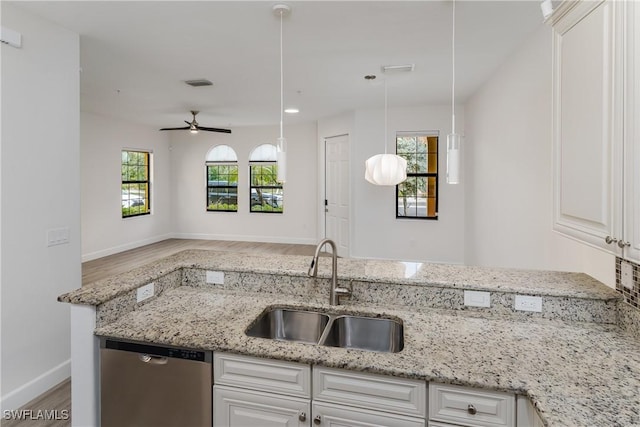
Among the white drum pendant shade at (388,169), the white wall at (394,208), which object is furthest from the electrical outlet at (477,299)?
the white wall at (394,208)

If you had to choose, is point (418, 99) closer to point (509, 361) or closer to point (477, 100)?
point (477, 100)

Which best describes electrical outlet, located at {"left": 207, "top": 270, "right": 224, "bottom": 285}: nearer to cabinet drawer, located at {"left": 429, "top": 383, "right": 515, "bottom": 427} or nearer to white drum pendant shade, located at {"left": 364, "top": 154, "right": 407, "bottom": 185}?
cabinet drawer, located at {"left": 429, "top": 383, "right": 515, "bottom": 427}

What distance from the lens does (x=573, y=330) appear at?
5.18 ft

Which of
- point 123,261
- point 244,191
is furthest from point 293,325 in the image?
point 244,191

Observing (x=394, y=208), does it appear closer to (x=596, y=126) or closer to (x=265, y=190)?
(x=265, y=190)

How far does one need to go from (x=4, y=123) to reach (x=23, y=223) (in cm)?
66

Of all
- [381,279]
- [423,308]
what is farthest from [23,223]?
[423,308]

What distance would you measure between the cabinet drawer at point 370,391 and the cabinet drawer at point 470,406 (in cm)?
4

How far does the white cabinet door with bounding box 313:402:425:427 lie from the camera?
4.23 ft

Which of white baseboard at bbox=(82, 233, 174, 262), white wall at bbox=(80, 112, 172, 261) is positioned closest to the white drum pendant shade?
white wall at bbox=(80, 112, 172, 261)

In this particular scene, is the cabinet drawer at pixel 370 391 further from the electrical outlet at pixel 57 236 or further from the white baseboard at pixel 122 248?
the white baseboard at pixel 122 248

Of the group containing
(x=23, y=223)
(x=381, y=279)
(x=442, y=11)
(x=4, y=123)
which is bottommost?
(x=381, y=279)

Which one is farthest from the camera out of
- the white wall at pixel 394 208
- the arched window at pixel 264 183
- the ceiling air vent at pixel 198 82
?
the arched window at pixel 264 183

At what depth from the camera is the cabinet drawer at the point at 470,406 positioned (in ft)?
3.92
